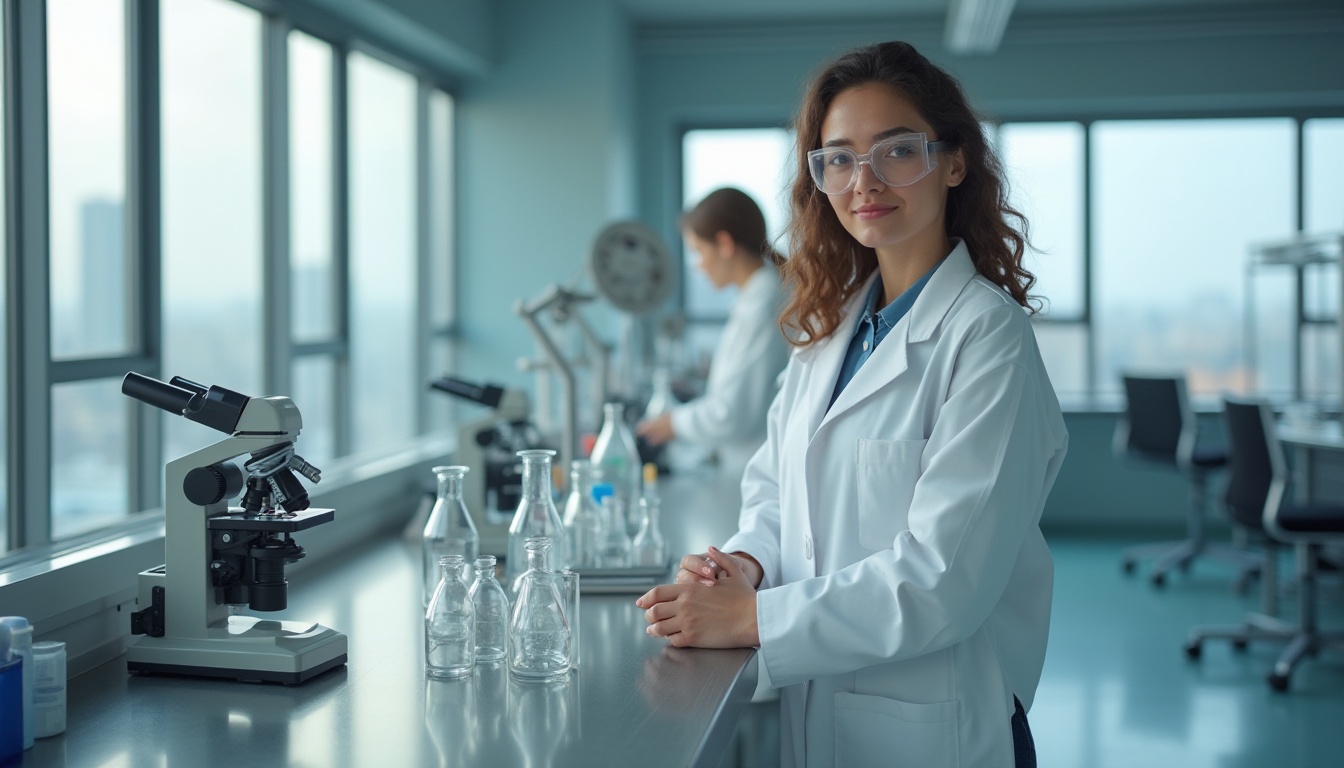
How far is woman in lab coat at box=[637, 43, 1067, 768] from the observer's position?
4.75ft

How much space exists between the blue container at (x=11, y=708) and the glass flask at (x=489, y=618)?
0.56 metres

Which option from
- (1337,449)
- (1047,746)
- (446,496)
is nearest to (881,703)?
(446,496)

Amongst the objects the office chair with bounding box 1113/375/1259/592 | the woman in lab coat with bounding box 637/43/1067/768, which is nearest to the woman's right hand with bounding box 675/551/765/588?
the woman in lab coat with bounding box 637/43/1067/768

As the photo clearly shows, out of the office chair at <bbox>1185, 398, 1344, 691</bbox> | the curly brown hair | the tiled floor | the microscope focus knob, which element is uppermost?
the curly brown hair

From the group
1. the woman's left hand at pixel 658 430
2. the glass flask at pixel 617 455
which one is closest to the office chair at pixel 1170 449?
the woman's left hand at pixel 658 430

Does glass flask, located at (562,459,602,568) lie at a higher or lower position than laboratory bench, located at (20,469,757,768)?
higher

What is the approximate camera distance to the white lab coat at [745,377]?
355 centimetres

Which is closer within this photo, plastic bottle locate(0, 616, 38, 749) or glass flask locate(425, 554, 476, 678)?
plastic bottle locate(0, 616, 38, 749)

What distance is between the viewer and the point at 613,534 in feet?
7.57

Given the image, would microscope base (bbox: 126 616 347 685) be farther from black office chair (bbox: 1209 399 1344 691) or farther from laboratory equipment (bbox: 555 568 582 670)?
black office chair (bbox: 1209 399 1344 691)

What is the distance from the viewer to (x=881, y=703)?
1564 mm

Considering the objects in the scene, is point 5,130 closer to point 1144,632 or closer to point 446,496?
point 446,496

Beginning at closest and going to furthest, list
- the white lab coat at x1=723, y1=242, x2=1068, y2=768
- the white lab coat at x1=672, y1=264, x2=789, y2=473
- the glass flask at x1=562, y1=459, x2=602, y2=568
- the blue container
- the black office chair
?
the blue container → the white lab coat at x1=723, y1=242, x2=1068, y2=768 → the glass flask at x1=562, y1=459, x2=602, y2=568 → the white lab coat at x1=672, y1=264, x2=789, y2=473 → the black office chair

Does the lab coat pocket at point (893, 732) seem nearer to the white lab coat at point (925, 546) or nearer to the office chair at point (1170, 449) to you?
the white lab coat at point (925, 546)
